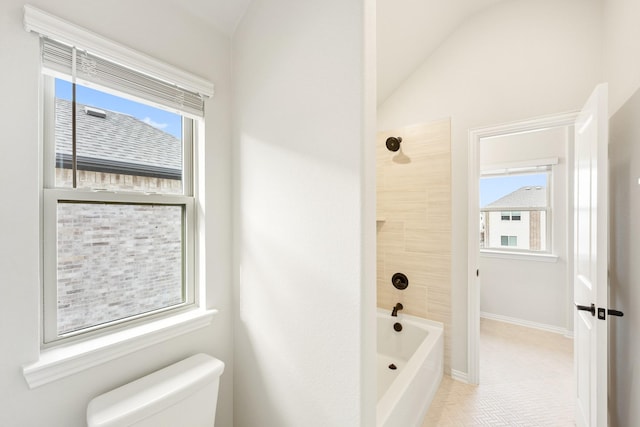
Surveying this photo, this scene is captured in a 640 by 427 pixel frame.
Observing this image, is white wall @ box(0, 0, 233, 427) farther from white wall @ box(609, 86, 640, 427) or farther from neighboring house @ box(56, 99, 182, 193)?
white wall @ box(609, 86, 640, 427)

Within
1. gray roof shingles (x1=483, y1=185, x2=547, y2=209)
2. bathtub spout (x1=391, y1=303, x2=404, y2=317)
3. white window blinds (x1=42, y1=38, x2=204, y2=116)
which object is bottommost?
bathtub spout (x1=391, y1=303, x2=404, y2=317)

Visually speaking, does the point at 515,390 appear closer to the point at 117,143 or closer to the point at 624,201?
the point at 624,201

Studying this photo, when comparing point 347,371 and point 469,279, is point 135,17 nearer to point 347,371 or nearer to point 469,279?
point 347,371

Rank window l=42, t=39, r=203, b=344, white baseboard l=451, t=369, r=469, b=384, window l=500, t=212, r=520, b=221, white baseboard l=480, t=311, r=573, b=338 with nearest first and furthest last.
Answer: window l=42, t=39, r=203, b=344, white baseboard l=451, t=369, r=469, b=384, white baseboard l=480, t=311, r=573, b=338, window l=500, t=212, r=520, b=221

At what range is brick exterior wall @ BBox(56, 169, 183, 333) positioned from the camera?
1052mm

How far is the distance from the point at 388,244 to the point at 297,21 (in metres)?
2.00

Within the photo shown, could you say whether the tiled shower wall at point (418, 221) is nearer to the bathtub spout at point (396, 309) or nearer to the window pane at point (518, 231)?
the bathtub spout at point (396, 309)

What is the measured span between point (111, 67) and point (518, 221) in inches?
171

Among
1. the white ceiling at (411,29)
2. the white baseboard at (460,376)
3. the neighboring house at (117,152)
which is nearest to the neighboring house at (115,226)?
the neighboring house at (117,152)

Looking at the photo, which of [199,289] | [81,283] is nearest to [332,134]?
[199,289]

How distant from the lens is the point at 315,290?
1.14 m

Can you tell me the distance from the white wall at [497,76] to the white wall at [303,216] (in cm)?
158

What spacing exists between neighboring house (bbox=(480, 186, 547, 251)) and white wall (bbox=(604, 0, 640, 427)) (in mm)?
2012

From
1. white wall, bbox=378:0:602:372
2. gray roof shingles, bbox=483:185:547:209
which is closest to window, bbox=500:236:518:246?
gray roof shingles, bbox=483:185:547:209
